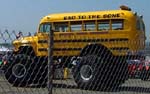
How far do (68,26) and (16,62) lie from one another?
2.70 m


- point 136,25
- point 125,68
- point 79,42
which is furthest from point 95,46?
point 125,68

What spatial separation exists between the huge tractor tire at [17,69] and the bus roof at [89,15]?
2.69m

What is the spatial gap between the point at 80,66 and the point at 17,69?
8.38 feet

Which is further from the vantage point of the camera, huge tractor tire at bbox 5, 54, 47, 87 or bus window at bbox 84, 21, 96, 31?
bus window at bbox 84, 21, 96, 31

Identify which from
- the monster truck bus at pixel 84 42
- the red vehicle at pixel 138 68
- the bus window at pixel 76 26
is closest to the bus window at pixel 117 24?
the monster truck bus at pixel 84 42

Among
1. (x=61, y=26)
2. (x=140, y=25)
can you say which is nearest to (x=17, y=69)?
(x=61, y=26)

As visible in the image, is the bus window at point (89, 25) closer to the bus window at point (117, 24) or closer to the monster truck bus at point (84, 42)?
the monster truck bus at point (84, 42)

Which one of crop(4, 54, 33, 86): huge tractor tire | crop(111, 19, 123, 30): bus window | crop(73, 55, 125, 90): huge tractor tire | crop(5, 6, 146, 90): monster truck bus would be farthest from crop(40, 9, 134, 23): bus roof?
crop(4, 54, 33, 86): huge tractor tire

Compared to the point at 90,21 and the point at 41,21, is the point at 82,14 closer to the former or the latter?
the point at 90,21

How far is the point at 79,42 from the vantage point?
1745cm

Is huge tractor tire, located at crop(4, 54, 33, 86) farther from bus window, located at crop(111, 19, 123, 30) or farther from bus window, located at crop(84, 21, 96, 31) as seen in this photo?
bus window, located at crop(111, 19, 123, 30)

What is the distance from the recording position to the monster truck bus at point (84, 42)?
1598cm

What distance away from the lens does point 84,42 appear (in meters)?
17.4

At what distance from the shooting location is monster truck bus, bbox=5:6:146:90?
16.0 meters
